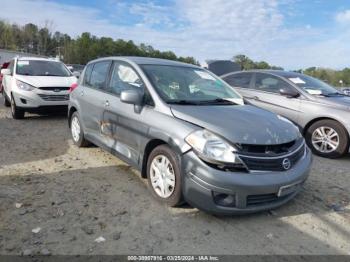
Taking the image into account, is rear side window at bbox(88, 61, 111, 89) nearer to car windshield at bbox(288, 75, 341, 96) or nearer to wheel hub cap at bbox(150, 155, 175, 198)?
wheel hub cap at bbox(150, 155, 175, 198)

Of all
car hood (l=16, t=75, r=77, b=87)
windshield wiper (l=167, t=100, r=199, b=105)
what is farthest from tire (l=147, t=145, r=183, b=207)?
car hood (l=16, t=75, r=77, b=87)

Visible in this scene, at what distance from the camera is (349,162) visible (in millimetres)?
6273

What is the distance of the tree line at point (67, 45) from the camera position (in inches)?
2672

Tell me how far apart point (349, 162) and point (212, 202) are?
3.95m

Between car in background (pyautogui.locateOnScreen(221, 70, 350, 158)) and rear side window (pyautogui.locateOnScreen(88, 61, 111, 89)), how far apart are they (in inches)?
119

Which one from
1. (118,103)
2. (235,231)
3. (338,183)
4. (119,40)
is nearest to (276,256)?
(235,231)

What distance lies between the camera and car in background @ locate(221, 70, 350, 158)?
6.37 metres

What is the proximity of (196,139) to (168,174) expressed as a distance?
0.57 m

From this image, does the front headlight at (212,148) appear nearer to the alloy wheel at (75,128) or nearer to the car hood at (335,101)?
the alloy wheel at (75,128)

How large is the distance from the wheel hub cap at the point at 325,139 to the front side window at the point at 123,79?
3808mm

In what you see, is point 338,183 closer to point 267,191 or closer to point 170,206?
point 267,191

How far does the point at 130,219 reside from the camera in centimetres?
367

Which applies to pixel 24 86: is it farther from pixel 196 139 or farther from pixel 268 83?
pixel 196 139

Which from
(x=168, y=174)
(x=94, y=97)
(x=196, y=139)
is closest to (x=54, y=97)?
(x=94, y=97)
